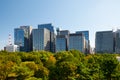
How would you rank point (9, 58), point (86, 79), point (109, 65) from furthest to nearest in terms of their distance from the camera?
point (9, 58)
point (109, 65)
point (86, 79)

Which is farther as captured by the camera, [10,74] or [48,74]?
[48,74]

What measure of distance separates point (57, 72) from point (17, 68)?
24.4ft

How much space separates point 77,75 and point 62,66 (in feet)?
11.3

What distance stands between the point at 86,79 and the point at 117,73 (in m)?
7.47

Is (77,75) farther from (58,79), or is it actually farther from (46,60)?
(46,60)

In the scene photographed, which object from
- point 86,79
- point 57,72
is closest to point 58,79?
point 57,72

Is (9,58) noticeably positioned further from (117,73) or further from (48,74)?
(117,73)

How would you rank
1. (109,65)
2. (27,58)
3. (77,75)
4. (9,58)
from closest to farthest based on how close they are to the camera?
(77,75) → (109,65) → (9,58) → (27,58)

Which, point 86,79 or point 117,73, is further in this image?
point 117,73

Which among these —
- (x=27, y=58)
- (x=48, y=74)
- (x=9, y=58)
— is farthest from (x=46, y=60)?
(x=48, y=74)

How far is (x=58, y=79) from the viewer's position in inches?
1692

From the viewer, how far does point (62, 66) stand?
146ft

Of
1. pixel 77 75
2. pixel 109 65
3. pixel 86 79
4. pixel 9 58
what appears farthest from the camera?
pixel 9 58

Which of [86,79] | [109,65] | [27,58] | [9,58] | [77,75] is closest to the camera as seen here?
[86,79]
